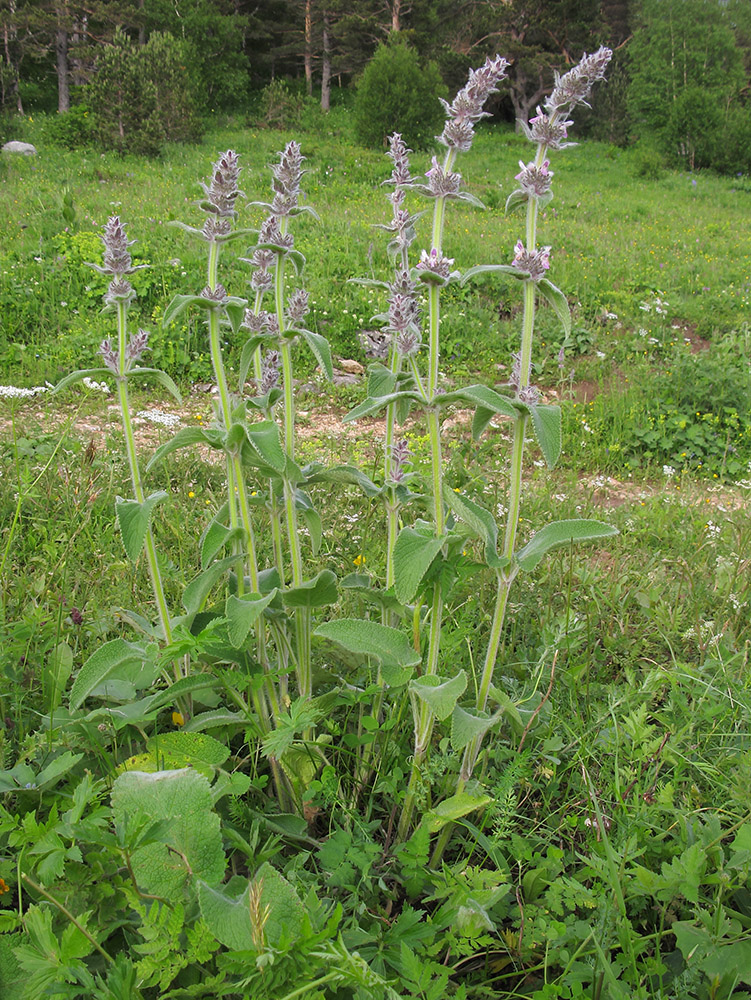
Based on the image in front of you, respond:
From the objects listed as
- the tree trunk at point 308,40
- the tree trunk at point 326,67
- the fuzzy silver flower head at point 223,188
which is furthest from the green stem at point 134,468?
the tree trunk at point 308,40

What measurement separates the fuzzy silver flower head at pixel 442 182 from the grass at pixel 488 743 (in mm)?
785

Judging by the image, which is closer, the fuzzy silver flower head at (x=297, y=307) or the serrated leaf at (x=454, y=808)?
the serrated leaf at (x=454, y=808)

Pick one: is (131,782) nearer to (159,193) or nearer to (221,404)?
(221,404)

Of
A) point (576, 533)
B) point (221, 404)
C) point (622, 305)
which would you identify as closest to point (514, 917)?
point (576, 533)

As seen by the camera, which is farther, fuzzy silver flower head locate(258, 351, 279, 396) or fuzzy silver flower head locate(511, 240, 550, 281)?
fuzzy silver flower head locate(258, 351, 279, 396)

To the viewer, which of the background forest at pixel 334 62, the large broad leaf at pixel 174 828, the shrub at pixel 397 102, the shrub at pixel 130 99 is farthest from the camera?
the shrub at pixel 397 102

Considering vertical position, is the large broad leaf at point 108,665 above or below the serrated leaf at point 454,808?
above

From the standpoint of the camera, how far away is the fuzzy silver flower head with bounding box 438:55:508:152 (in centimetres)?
139

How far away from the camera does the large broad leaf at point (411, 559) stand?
1.29 meters

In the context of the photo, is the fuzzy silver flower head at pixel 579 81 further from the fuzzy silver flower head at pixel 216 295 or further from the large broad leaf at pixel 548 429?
the fuzzy silver flower head at pixel 216 295

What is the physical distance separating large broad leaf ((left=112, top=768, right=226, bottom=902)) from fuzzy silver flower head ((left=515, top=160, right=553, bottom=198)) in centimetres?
131

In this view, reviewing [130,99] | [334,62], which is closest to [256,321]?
[130,99]

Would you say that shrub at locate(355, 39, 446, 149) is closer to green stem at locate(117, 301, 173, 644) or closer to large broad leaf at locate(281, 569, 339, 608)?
green stem at locate(117, 301, 173, 644)

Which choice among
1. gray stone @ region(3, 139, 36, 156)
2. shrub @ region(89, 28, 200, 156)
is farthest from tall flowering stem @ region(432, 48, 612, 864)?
shrub @ region(89, 28, 200, 156)
